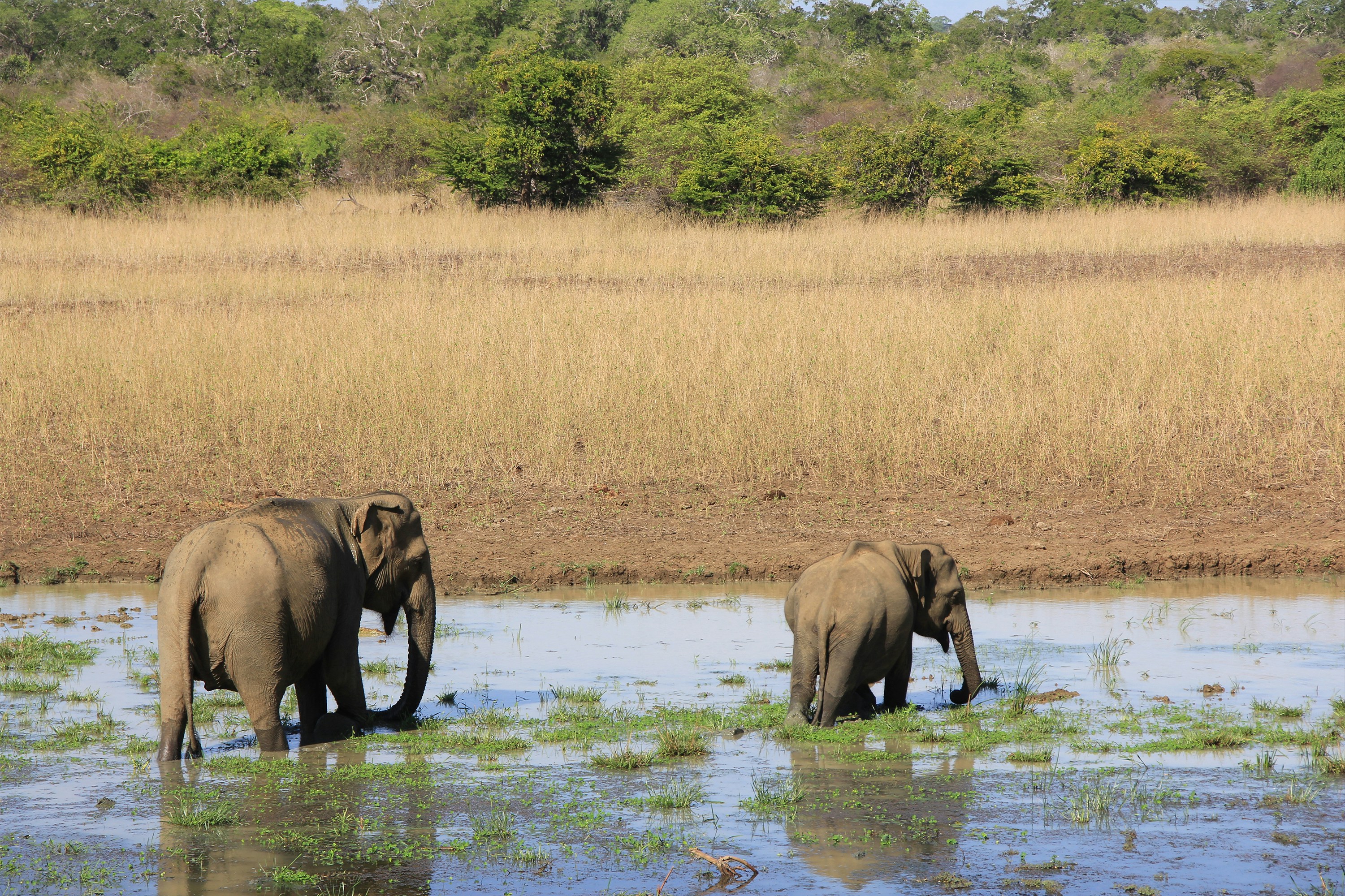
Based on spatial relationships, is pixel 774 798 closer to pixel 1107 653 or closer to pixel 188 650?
pixel 188 650

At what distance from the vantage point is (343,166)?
3456cm

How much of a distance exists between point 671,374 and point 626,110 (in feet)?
77.7

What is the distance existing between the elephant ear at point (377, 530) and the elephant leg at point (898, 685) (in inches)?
98.6

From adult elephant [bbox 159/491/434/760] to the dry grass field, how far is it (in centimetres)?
384

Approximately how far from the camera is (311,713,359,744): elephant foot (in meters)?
6.36

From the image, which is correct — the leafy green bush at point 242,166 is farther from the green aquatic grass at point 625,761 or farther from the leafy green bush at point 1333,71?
the leafy green bush at point 1333,71

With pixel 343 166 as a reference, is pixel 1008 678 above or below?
below

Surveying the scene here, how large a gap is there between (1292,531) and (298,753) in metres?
8.10

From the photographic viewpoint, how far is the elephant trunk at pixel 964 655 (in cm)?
693

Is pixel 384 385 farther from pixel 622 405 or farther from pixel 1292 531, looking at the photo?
pixel 1292 531

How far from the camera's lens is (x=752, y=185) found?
27.8 meters

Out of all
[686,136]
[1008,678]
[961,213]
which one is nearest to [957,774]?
[1008,678]

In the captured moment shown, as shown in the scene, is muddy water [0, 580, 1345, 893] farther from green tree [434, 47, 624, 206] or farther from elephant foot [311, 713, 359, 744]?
green tree [434, 47, 624, 206]

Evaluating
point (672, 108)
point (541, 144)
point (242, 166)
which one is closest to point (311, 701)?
point (541, 144)
